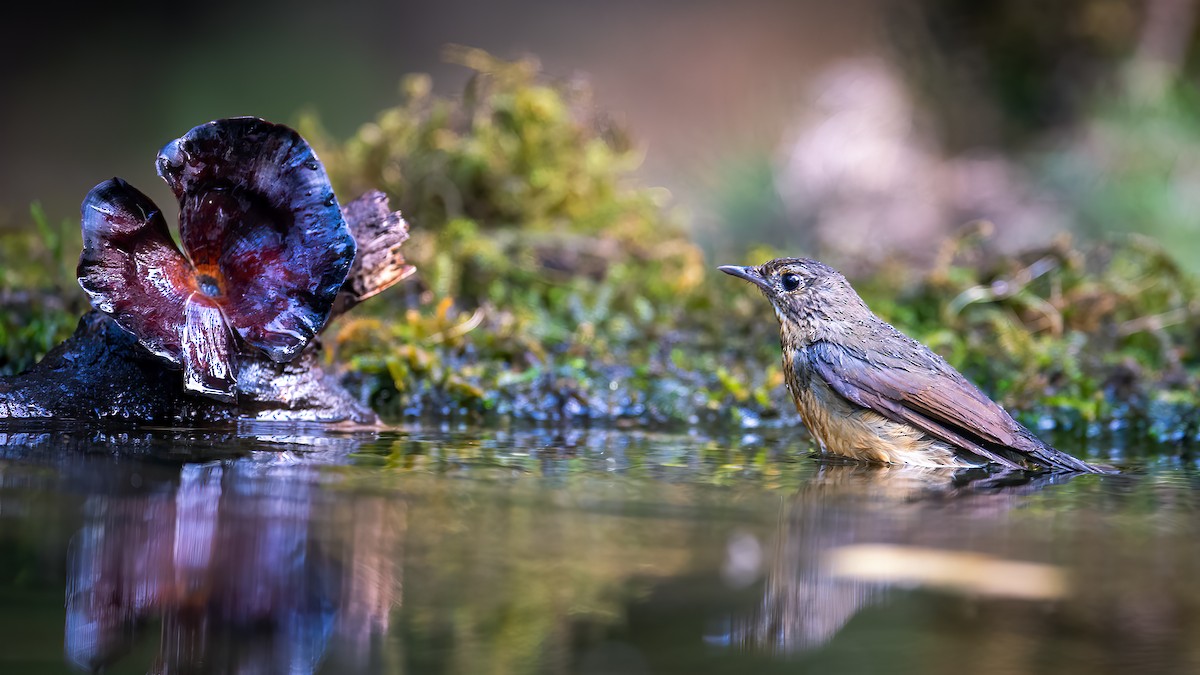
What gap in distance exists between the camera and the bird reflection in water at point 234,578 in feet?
5.30

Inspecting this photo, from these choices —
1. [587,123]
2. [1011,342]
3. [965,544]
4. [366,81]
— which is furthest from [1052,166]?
[965,544]

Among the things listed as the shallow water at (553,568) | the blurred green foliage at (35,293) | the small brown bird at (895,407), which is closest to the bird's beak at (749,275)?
the small brown bird at (895,407)

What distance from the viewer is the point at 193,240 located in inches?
128

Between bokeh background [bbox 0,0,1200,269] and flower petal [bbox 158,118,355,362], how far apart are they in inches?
213

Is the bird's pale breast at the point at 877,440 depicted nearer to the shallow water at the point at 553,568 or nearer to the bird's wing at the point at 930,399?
Answer: the bird's wing at the point at 930,399

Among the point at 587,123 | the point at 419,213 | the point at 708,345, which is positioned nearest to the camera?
the point at 708,345

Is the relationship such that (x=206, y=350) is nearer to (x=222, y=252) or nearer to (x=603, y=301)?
(x=222, y=252)

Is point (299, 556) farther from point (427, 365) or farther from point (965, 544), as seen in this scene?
point (427, 365)

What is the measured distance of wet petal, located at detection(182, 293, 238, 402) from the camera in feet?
10.1

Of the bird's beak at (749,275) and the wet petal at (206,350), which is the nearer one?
the wet petal at (206,350)

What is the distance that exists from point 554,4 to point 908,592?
40.4ft

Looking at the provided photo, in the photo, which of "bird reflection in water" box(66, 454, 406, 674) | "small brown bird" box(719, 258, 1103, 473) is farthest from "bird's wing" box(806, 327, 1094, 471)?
"bird reflection in water" box(66, 454, 406, 674)

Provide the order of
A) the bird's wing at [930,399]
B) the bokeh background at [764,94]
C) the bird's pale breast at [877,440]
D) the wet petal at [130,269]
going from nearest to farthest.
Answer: the wet petal at [130,269], the bird's wing at [930,399], the bird's pale breast at [877,440], the bokeh background at [764,94]

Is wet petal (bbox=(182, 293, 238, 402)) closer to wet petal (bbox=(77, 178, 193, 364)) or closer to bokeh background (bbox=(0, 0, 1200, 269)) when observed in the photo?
wet petal (bbox=(77, 178, 193, 364))
